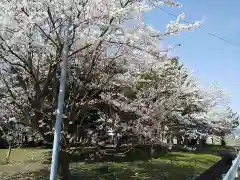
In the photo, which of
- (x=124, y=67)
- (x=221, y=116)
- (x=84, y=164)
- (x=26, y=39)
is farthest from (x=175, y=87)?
(x=221, y=116)

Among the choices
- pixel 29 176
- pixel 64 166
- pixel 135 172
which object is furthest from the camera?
pixel 135 172

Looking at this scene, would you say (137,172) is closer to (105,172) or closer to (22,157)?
(105,172)

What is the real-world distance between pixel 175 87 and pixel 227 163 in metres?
8.67

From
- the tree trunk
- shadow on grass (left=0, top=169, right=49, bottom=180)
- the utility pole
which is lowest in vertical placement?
shadow on grass (left=0, top=169, right=49, bottom=180)

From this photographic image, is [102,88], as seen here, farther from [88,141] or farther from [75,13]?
[75,13]

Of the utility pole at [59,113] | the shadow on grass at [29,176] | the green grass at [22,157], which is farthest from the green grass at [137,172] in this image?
the utility pole at [59,113]

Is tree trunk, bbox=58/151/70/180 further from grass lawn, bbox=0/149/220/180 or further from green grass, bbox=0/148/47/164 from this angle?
green grass, bbox=0/148/47/164

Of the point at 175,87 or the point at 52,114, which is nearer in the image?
the point at 52,114

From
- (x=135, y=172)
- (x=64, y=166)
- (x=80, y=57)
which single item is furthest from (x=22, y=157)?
(x=80, y=57)

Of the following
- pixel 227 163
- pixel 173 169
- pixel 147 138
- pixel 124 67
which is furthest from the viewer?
pixel 227 163

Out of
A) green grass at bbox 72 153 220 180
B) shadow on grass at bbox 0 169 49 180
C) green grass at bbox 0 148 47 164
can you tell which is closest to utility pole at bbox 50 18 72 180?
shadow on grass at bbox 0 169 49 180

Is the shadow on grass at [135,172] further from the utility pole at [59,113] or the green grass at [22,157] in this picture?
the utility pole at [59,113]

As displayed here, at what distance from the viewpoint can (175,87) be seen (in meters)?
17.0

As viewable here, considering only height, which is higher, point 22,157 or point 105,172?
point 22,157
